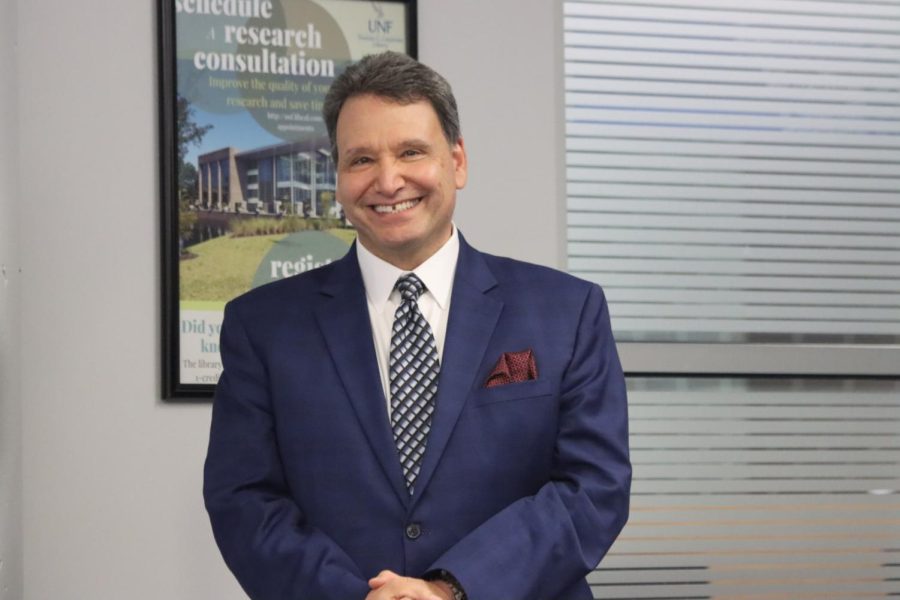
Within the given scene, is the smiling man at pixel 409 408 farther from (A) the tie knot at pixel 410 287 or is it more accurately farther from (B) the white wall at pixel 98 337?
(B) the white wall at pixel 98 337

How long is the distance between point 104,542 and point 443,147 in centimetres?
144

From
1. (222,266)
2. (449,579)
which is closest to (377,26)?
(222,266)

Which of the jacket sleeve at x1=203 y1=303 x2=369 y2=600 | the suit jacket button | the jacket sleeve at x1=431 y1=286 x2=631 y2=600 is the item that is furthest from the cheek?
the suit jacket button

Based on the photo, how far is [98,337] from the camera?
2979 mm

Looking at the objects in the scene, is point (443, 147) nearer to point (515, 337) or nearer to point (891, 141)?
point (515, 337)

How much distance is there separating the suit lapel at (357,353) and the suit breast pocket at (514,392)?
0.15 meters

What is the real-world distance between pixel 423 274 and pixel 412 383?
190 millimetres

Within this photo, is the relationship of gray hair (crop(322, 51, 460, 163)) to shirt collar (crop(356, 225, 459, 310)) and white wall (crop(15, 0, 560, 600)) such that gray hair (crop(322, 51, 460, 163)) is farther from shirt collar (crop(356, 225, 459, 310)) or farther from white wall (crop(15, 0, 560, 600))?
white wall (crop(15, 0, 560, 600))

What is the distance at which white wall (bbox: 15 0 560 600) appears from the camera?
2.95 meters

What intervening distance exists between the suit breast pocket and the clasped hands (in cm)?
30

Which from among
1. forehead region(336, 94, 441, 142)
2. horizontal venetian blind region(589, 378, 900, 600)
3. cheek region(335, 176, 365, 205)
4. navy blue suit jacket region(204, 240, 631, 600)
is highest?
forehead region(336, 94, 441, 142)

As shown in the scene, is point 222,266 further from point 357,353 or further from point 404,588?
point 404,588

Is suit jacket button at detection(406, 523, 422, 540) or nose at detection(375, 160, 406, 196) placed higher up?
nose at detection(375, 160, 406, 196)

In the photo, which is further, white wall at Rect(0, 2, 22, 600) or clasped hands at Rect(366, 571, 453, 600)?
white wall at Rect(0, 2, 22, 600)
